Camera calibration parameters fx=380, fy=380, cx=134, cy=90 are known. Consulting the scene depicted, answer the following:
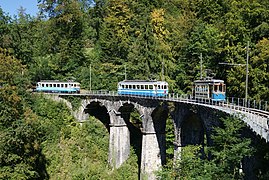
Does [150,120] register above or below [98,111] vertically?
below

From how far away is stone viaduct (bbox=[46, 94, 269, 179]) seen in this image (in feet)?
97.8

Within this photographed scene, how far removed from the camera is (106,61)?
60.0m

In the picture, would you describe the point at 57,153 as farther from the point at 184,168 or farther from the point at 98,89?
the point at 184,168

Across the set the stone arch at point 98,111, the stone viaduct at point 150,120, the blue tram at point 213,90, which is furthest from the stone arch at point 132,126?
the blue tram at point 213,90

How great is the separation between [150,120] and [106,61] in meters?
23.8

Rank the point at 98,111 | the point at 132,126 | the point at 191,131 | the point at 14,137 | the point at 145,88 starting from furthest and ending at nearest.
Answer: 1. the point at 98,111
2. the point at 132,126
3. the point at 145,88
4. the point at 191,131
5. the point at 14,137

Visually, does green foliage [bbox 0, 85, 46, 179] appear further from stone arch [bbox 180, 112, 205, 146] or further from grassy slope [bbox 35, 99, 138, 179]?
stone arch [bbox 180, 112, 205, 146]

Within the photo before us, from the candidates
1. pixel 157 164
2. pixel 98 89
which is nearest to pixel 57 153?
pixel 157 164

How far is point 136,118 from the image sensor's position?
48.4 m

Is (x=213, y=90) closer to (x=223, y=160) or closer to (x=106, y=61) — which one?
(x=223, y=160)

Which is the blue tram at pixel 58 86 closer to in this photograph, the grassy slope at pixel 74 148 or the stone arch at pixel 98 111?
the stone arch at pixel 98 111

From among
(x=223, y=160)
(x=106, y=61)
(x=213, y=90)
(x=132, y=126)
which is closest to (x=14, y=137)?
(x=223, y=160)

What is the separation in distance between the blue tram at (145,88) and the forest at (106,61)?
5.44m

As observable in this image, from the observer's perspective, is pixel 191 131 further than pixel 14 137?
Yes
